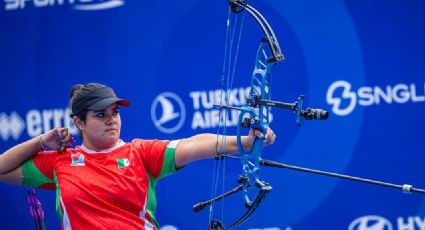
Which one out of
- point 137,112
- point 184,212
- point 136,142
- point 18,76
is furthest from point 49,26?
point 136,142

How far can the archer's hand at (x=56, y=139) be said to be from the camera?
10.3 ft

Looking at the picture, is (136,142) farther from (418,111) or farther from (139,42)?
(418,111)

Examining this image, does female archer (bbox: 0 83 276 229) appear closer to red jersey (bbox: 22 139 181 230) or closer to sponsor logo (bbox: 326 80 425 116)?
red jersey (bbox: 22 139 181 230)

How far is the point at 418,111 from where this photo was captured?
13.7 feet

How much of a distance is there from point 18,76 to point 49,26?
13.4 inches

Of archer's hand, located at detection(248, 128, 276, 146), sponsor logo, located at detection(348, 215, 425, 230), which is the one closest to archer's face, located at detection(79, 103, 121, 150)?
archer's hand, located at detection(248, 128, 276, 146)

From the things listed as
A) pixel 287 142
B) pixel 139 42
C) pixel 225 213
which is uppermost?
pixel 139 42

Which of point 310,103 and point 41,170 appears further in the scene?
point 310,103

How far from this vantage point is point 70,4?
176 inches

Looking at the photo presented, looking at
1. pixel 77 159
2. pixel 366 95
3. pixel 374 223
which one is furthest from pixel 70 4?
pixel 374 223

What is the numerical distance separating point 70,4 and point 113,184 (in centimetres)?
181

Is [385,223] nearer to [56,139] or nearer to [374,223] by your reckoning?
[374,223]

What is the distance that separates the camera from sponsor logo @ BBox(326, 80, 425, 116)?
416cm

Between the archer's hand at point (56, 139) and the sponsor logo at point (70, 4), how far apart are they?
4.74 ft
